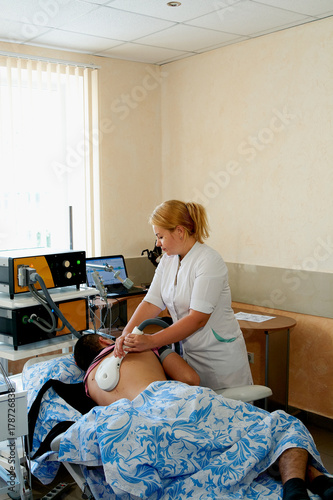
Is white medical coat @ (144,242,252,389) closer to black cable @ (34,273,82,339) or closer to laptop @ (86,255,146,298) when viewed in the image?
black cable @ (34,273,82,339)

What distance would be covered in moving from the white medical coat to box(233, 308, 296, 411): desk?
666mm

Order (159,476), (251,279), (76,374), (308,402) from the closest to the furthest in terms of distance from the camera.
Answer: (159,476), (76,374), (308,402), (251,279)

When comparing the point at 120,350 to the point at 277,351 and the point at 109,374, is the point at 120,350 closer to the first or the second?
the point at 109,374

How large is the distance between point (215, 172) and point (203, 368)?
181 cm

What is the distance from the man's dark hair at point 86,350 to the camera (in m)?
2.35

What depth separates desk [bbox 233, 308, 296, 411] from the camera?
308cm

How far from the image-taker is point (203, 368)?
7.87ft

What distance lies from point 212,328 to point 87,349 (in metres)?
0.57

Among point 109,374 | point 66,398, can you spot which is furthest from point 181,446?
point 66,398

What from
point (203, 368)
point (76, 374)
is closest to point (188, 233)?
point (203, 368)

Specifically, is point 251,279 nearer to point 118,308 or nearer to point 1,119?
point 118,308

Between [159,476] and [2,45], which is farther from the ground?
[2,45]

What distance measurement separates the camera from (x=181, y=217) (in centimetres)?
238

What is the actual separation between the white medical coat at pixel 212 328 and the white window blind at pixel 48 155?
1.53m
